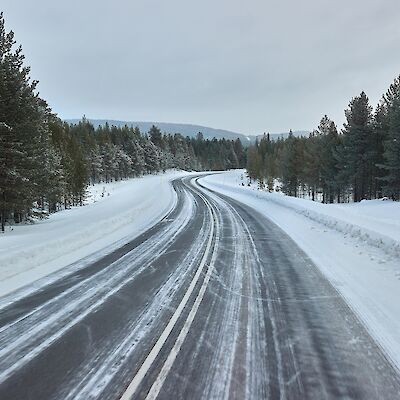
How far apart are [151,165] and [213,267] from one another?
9894 centimetres

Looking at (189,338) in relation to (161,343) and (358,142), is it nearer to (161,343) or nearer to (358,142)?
(161,343)

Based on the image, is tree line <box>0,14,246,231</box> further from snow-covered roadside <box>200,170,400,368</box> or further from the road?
snow-covered roadside <box>200,170,400,368</box>

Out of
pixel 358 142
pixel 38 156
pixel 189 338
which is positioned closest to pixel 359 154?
pixel 358 142

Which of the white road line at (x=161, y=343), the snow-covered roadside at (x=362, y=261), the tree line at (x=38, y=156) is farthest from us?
the tree line at (x=38, y=156)

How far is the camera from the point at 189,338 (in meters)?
5.61

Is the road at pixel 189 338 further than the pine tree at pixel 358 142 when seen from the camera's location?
No

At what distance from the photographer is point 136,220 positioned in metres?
21.8

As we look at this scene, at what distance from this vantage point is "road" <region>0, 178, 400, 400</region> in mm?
4285

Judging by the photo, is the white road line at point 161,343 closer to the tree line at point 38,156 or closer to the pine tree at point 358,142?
the tree line at point 38,156

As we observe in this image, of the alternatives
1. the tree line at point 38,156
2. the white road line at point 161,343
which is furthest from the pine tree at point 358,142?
the white road line at point 161,343

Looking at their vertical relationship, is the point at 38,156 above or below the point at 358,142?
below

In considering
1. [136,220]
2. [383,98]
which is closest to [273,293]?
[136,220]

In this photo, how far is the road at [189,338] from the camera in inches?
169

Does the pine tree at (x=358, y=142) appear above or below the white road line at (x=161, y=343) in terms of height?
above
